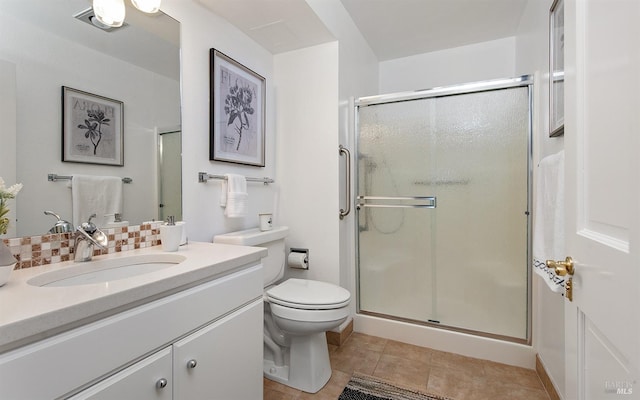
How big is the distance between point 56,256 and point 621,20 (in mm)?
1633

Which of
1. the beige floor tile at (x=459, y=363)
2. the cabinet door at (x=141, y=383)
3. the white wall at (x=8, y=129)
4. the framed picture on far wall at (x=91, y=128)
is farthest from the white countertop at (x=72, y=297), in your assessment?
the beige floor tile at (x=459, y=363)

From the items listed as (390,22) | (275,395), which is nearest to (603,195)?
(275,395)

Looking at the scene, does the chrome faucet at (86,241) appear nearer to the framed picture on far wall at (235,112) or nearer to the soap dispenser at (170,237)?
the soap dispenser at (170,237)

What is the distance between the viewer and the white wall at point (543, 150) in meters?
1.44

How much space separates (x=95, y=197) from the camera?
117cm

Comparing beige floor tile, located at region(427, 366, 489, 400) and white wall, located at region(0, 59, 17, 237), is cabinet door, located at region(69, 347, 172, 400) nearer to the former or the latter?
white wall, located at region(0, 59, 17, 237)

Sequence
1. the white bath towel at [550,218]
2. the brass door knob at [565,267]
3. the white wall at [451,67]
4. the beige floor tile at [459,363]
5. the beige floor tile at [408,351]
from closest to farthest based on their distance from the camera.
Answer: the brass door knob at [565,267], the white bath towel at [550,218], the beige floor tile at [459,363], the beige floor tile at [408,351], the white wall at [451,67]

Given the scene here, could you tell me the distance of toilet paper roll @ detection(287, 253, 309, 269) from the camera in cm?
Answer: 207

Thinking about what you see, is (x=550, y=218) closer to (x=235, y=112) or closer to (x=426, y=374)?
(x=426, y=374)

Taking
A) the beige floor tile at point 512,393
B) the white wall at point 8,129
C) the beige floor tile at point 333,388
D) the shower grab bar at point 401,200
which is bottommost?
the beige floor tile at point 512,393

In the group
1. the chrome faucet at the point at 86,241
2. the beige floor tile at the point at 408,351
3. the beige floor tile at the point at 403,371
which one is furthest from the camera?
the beige floor tile at the point at 408,351

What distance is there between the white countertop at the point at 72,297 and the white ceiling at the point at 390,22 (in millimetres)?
1434

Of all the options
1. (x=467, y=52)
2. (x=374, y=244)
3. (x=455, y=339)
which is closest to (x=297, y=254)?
(x=374, y=244)

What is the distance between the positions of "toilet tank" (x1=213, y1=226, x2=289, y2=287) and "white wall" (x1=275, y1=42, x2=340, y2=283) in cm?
26
